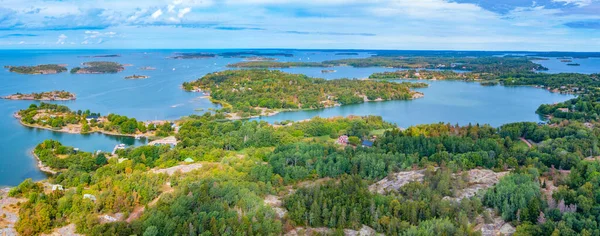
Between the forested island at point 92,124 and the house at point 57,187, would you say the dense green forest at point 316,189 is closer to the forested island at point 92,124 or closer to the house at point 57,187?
the house at point 57,187

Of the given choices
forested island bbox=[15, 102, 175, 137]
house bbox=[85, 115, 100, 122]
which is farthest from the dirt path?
house bbox=[85, 115, 100, 122]

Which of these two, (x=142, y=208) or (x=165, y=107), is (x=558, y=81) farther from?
(x=142, y=208)

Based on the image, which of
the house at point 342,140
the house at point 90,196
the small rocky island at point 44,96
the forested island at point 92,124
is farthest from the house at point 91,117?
the house at point 342,140

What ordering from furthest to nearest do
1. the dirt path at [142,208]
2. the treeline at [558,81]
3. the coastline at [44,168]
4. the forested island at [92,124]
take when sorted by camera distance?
the treeline at [558,81]
the forested island at [92,124]
the coastline at [44,168]
the dirt path at [142,208]

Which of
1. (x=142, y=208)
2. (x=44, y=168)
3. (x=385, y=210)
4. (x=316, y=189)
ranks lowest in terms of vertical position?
(x=44, y=168)

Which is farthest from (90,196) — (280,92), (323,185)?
(280,92)

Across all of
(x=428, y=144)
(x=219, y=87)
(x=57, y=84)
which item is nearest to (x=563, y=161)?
(x=428, y=144)

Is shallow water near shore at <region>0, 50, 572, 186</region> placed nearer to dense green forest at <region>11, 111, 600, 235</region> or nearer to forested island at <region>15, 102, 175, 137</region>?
forested island at <region>15, 102, 175, 137</region>

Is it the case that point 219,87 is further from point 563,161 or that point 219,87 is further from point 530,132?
point 563,161
